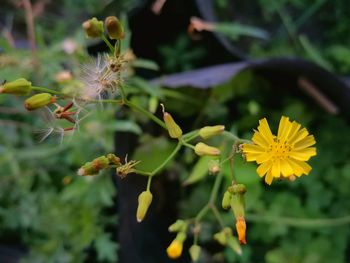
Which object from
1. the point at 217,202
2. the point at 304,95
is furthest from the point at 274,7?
the point at 217,202

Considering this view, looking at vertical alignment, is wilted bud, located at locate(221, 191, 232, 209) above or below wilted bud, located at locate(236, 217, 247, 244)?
above

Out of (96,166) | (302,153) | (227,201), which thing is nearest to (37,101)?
(96,166)

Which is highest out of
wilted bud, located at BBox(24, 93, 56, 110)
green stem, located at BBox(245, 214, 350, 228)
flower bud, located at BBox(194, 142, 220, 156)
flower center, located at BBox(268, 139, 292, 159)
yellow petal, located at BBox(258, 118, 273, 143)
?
wilted bud, located at BBox(24, 93, 56, 110)

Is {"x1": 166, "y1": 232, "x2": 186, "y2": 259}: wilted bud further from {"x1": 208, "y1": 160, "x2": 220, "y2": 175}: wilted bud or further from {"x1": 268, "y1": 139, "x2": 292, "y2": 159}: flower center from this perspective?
{"x1": 268, "y1": 139, "x2": 292, "y2": 159}: flower center

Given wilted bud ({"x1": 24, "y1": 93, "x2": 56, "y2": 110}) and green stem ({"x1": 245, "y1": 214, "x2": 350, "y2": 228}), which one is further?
green stem ({"x1": 245, "y1": 214, "x2": 350, "y2": 228})

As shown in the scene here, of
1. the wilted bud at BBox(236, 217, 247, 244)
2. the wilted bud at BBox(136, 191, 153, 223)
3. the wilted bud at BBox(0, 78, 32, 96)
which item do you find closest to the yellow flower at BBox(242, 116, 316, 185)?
the wilted bud at BBox(236, 217, 247, 244)

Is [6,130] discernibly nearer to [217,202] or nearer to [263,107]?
[217,202]

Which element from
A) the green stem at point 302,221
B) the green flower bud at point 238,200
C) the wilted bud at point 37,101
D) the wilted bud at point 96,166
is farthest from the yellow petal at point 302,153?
the green stem at point 302,221

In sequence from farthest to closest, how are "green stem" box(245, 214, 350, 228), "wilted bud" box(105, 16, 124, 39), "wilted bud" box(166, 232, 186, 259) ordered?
"green stem" box(245, 214, 350, 228) < "wilted bud" box(166, 232, 186, 259) < "wilted bud" box(105, 16, 124, 39)
